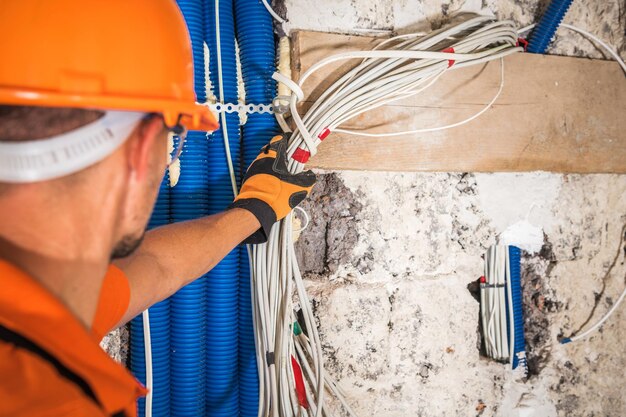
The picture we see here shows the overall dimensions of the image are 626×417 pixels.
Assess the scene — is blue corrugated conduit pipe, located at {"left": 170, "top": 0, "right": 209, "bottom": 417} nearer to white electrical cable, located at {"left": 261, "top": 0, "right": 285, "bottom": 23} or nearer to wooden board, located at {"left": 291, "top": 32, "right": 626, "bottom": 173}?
white electrical cable, located at {"left": 261, "top": 0, "right": 285, "bottom": 23}

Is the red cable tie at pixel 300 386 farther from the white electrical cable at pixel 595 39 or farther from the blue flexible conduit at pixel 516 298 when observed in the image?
the white electrical cable at pixel 595 39

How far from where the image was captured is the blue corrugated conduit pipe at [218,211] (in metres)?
1.17

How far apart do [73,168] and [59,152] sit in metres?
0.03

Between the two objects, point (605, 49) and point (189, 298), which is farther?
point (605, 49)

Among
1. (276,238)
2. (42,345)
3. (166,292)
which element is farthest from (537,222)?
(42,345)

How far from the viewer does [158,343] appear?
1159 mm

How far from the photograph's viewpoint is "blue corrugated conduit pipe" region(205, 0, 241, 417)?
1174 mm

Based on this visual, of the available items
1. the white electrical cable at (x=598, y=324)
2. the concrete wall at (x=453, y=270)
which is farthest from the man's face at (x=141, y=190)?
the white electrical cable at (x=598, y=324)

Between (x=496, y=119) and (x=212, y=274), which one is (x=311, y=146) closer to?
(x=212, y=274)

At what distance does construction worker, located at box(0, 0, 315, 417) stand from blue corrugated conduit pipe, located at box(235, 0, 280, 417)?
468 millimetres

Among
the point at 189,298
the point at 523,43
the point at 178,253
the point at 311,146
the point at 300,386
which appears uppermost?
the point at 523,43

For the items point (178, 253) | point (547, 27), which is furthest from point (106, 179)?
point (547, 27)

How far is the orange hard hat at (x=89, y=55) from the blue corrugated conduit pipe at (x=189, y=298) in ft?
1.57

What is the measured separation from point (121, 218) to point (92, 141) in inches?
5.2
